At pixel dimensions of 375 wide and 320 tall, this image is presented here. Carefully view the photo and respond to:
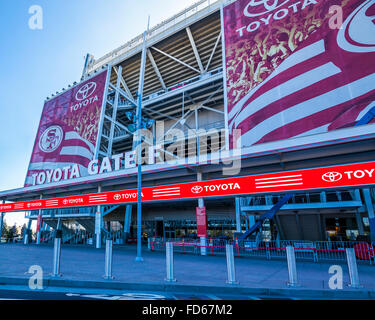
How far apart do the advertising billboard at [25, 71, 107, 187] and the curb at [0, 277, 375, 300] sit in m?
25.7

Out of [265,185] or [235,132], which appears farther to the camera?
[235,132]

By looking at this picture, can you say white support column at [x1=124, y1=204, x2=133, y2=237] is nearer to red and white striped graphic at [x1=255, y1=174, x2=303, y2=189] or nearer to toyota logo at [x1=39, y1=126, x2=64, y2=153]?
toyota logo at [x1=39, y1=126, x2=64, y2=153]

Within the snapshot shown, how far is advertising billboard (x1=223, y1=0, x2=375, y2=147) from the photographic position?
17.8m

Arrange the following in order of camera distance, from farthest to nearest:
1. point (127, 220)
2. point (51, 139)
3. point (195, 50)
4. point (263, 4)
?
point (51, 139) < point (195, 50) < point (127, 220) < point (263, 4)

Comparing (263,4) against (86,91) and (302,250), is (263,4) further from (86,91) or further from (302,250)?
(86,91)

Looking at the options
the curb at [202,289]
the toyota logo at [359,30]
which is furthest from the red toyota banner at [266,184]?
the toyota logo at [359,30]

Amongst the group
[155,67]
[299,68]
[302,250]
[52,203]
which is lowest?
[302,250]

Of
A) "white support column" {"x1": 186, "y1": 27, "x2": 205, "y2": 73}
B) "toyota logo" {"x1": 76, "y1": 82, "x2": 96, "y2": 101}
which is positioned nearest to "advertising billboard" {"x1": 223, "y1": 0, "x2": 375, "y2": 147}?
"white support column" {"x1": 186, "y1": 27, "x2": 205, "y2": 73}

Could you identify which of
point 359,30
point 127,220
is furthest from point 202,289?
point 127,220

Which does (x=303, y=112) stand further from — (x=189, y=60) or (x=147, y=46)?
(x=147, y=46)

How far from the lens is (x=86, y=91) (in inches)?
1459

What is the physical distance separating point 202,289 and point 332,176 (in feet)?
29.0

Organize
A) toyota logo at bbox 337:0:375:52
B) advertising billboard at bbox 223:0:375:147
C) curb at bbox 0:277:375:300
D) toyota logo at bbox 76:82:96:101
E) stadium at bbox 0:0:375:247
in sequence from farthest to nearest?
toyota logo at bbox 76:82:96:101, toyota logo at bbox 337:0:375:52, advertising billboard at bbox 223:0:375:147, stadium at bbox 0:0:375:247, curb at bbox 0:277:375:300
